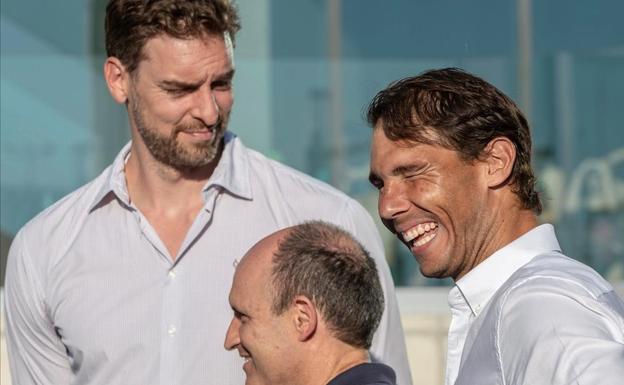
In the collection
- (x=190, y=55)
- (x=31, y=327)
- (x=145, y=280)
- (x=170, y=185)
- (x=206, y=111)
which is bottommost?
(x=31, y=327)

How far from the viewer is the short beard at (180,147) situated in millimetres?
3195

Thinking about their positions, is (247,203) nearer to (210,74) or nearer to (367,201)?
(210,74)

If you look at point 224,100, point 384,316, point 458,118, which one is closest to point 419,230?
point 458,118

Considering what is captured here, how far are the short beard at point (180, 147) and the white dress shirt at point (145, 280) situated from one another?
0.08 m

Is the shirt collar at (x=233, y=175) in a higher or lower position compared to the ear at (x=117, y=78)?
lower

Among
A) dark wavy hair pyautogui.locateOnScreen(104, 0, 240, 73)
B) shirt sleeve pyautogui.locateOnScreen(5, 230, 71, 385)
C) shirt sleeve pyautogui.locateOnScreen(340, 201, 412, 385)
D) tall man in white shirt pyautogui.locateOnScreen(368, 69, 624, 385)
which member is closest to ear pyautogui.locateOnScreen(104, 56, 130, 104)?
dark wavy hair pyautogui.locateOnScreen(104, 0, 240, 73)

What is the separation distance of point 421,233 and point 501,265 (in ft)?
0.55

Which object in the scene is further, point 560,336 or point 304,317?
point 304,317

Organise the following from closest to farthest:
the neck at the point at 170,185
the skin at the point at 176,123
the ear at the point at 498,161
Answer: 1. the ear at the point at 498,161
2. the skin at the point at 176,123
3. the neck at the point at 170,185

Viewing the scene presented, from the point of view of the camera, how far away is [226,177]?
3.25 metres

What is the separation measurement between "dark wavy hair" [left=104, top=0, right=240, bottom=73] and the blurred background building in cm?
185

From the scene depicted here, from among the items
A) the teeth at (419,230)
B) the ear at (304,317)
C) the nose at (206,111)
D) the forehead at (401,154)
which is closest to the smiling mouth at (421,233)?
the teeth at (419,230)

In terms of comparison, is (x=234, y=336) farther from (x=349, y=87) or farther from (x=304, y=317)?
(x=349, y=87)

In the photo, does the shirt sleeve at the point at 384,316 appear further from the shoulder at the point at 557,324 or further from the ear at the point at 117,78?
the shoulder at the point at 557,324
